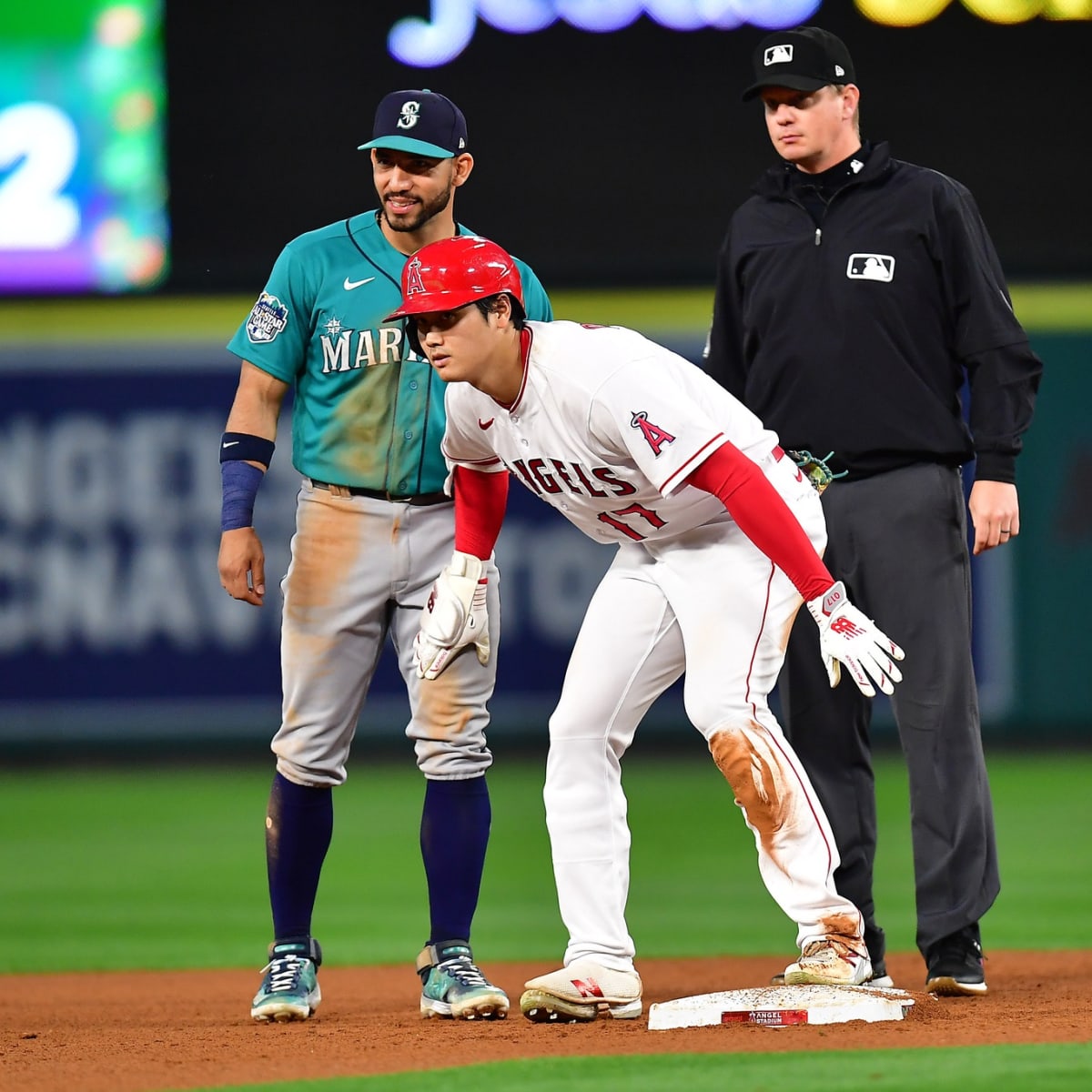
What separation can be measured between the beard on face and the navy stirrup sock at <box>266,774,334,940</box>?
4.10ft

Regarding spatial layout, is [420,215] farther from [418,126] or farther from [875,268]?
[875,268]

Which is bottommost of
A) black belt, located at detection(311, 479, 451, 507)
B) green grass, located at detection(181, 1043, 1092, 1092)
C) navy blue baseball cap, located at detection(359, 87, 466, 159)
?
green grass, located at detection(181, 1043, 1092, 1092)

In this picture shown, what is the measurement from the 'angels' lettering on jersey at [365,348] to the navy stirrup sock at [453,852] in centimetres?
94

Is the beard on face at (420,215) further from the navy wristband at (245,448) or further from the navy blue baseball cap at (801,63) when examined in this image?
the navy blue baseball cap at (801,63)

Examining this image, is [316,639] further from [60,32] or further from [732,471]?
[60,32]

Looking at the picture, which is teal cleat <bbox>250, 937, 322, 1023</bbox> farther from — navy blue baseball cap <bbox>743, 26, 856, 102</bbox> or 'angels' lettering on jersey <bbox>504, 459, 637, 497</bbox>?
navy blue baseball cap <bbox>743, 26, 856, 102</bbox>

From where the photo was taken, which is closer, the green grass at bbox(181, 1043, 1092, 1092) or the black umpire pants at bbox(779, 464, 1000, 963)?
the green grass at bbox(181, 1043, 1092, 1092)

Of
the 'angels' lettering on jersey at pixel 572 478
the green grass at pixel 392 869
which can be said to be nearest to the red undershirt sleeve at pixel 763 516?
the 'angels' lettering on jersey at pixel 572 478

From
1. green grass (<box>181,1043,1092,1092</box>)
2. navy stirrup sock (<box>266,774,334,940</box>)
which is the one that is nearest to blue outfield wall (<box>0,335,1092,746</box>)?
navy stirrup sock (<box>266,774,334,940</box>)

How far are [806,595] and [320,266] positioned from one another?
4.56 ft

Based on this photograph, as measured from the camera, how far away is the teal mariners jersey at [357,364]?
421cm

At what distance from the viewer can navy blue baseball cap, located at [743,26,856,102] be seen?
4168 mm

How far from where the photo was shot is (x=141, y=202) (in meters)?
10.6

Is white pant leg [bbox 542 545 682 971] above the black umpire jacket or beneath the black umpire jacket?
beneath
